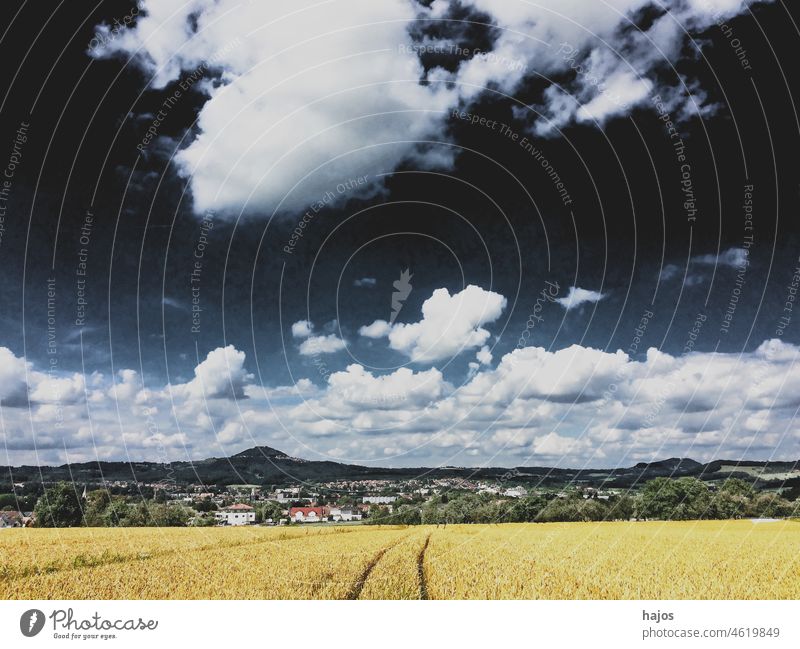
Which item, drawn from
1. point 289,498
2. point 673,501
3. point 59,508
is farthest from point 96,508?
point 673,501

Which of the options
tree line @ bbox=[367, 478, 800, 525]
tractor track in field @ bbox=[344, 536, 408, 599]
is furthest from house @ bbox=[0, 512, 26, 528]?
tractor track in field @ bbox=[344, 536, 408, 599]

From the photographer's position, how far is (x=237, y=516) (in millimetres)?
37000

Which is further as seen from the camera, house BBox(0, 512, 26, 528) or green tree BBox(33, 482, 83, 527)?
green tree BBox(33, 482, 83, 527)

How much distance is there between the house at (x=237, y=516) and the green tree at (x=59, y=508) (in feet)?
28.4

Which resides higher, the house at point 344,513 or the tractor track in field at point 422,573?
the tractor track in field at point 422,573

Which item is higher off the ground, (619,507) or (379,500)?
(379,500)

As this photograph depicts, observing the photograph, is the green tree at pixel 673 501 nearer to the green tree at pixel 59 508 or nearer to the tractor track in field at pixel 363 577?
the tractor track in field at pixel 363 577

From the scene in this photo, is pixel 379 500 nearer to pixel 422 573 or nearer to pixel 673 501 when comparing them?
pixel 422 573

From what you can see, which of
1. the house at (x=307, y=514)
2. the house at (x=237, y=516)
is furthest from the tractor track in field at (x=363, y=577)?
the house at (x=237, y=516)

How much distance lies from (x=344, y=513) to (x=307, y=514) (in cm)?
286

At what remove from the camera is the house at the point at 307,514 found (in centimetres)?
3556

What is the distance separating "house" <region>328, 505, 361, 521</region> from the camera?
34.3 m

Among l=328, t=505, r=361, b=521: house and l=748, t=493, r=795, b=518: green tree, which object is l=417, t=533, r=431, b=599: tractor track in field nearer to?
l=328, t=505, r=361, b=521: house

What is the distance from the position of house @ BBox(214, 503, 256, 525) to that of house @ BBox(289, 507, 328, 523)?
232 cm
